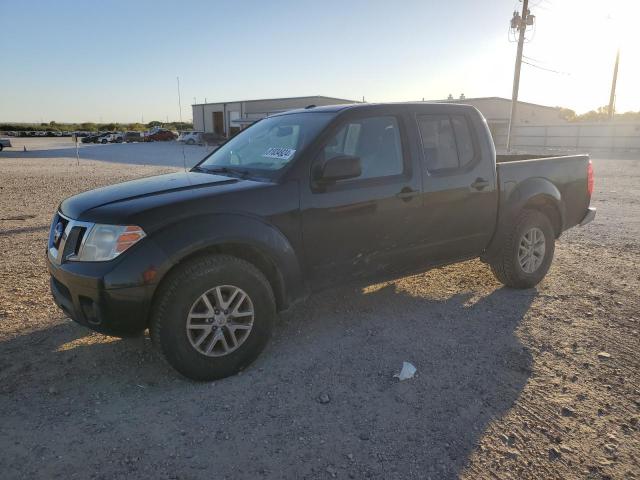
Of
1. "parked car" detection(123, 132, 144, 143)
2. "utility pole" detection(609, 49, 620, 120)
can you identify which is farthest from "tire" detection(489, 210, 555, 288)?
"parked car" detection(123, 132, 144, 143)

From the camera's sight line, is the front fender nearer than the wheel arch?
Yes

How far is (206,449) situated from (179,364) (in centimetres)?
69

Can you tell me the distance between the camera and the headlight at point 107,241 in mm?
2945

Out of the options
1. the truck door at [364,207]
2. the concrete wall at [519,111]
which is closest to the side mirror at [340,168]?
the truck door at [364,207]

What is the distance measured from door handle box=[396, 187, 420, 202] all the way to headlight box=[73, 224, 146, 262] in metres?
2.05

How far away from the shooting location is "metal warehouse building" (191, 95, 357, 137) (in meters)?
48.1

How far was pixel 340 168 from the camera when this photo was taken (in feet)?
11.3

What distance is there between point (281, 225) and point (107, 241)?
115 cm

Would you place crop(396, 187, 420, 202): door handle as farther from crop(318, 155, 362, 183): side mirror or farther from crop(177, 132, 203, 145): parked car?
crop(177, 132, 203, 145): parked car

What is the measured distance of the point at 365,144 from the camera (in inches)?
157

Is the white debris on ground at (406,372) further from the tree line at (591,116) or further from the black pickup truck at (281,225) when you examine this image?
the tree line at (591,116)

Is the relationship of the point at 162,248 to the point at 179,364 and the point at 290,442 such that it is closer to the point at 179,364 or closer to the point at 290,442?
the point at 179,364

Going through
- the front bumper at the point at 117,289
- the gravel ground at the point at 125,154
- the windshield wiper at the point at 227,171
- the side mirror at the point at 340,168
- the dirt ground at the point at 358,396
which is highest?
the side mirror at the point at 340,168

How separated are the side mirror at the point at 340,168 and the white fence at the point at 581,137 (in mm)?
34966
